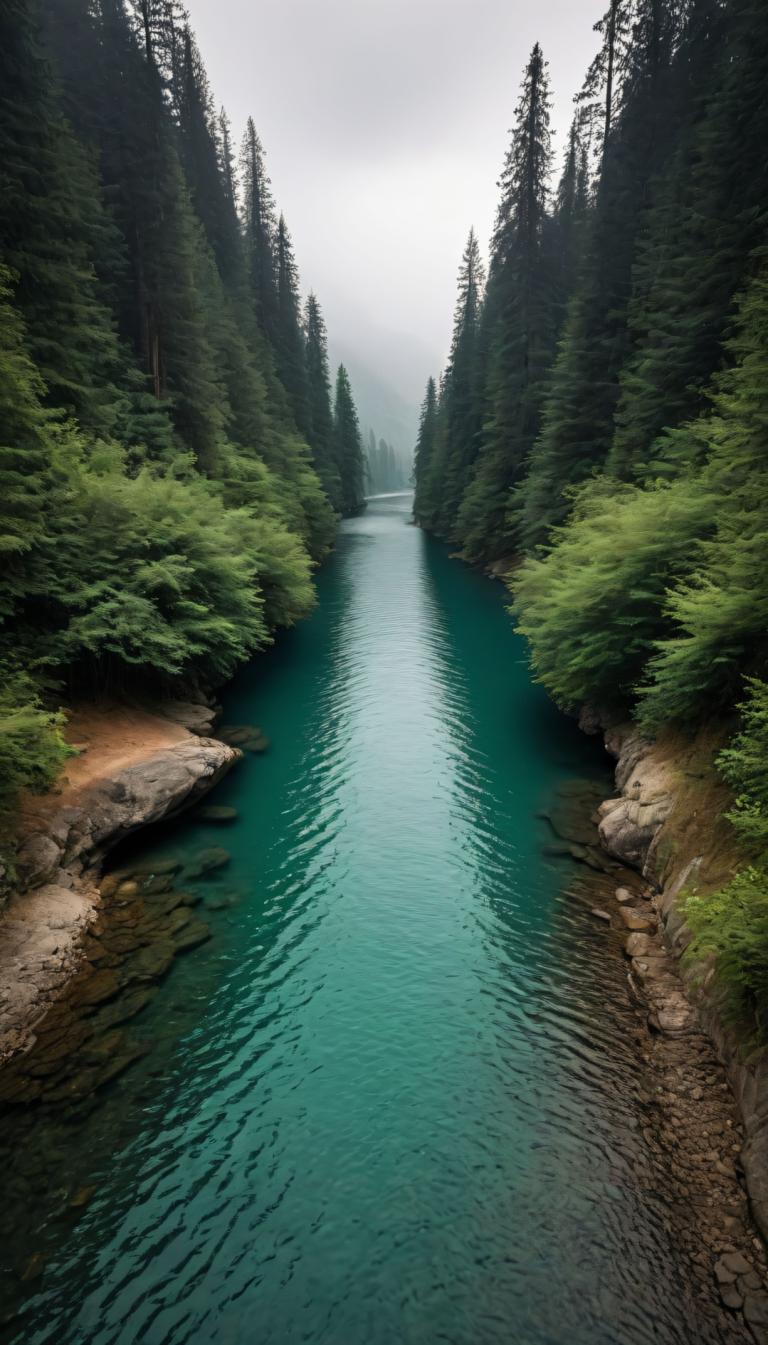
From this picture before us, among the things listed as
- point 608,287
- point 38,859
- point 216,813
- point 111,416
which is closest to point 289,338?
point 608,287

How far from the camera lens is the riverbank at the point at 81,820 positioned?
8.61 m

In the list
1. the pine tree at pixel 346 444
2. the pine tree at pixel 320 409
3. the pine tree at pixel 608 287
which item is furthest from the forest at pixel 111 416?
the pine tree at pixel 346 444

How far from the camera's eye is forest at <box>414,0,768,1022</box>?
34.2ft

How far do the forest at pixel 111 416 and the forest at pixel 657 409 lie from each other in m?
10.1

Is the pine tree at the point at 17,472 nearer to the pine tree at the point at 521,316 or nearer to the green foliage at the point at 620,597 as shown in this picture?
the green foliage at the point at 620,597

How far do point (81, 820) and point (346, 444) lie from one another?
76933 mm

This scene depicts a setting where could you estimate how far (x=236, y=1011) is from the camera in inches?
352

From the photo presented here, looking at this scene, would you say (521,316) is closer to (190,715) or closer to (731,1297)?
(190,715)

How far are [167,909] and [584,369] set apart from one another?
28825 millimetres

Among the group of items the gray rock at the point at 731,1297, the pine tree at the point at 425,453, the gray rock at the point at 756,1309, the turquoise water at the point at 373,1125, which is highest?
the pine tree at the point at 425,453

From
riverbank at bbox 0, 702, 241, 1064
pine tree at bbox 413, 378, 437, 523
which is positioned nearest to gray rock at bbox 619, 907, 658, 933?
riverbank at bbox 0, 702, 241, 1064

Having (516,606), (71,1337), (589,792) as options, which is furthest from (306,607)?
(71,1337)

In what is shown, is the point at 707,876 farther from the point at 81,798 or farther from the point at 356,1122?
the point at 81,798

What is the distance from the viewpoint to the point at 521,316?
1462 inches
